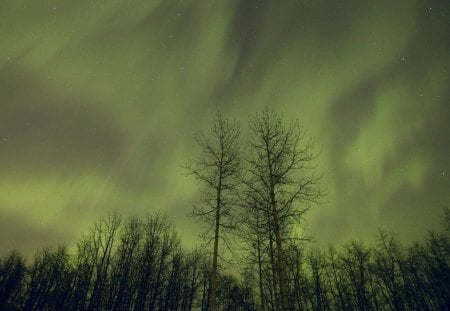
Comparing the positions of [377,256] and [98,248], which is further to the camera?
[377,256]

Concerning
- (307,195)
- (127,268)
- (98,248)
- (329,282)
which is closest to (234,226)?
(307,195)

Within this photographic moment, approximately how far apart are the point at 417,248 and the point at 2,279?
2876 inches

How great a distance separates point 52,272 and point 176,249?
26.8 m

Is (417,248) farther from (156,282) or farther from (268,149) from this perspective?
(268,149)

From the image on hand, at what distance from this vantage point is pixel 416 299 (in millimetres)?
39281

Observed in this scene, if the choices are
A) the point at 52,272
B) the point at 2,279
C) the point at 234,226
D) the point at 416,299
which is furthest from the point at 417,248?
the point at 2,279

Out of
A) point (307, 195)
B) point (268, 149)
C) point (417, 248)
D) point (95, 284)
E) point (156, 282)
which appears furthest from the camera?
point (417, 248)

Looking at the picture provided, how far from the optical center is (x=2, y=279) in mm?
41438

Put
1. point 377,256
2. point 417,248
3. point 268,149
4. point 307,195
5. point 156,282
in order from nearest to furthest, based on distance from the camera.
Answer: point 307,195, point 268,149, point 156,282, point 377,256, point 417,248

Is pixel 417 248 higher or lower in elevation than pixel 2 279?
higher

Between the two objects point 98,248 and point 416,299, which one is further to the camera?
point 416,299

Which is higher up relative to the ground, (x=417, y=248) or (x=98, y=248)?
(x=417, y=248)

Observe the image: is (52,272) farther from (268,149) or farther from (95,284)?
(268,149)

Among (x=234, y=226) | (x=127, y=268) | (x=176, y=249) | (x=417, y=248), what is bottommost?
(x=234, y=226)
